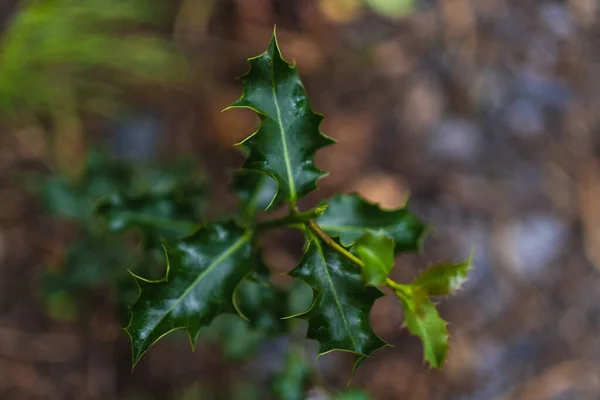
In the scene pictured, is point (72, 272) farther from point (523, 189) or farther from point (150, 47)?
point (523, 189)

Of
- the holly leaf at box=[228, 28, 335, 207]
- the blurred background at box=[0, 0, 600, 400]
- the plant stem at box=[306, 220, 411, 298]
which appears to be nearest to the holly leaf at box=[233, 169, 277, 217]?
the holly leaf at box=[228, 28, 335, 207]

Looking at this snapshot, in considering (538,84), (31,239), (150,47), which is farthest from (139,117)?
(538,84)

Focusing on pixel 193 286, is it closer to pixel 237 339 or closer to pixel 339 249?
pixel 339 249

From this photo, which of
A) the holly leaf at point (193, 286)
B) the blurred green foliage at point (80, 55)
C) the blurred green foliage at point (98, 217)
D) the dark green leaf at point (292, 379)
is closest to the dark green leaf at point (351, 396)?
the dark green leaf at point (292, 379)

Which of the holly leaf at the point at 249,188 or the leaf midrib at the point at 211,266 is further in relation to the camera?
the holly leaf at the point at 249,188

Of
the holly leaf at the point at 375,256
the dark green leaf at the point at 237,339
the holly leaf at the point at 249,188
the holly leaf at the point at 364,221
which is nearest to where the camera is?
the holly leaf at the point at 375,256

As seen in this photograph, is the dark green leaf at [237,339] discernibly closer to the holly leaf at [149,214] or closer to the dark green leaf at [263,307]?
the dark green leaf at [263,307]

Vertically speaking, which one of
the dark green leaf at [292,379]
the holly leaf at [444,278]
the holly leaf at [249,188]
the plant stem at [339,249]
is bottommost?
the dark green leaf at [292,379]
